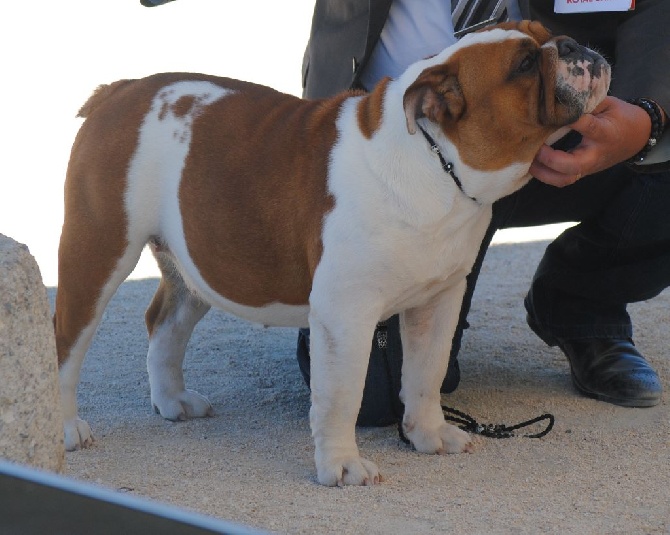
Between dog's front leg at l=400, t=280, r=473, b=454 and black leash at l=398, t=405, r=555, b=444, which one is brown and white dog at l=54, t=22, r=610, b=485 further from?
black leash at l=398, t=405, r=555, b=444

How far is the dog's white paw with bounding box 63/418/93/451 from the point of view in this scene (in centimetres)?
400

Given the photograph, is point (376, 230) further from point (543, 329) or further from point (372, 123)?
point (543, 329)

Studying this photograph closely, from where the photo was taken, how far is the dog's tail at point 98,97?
13.7ft

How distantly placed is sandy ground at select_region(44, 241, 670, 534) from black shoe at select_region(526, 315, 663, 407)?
0.05 metres

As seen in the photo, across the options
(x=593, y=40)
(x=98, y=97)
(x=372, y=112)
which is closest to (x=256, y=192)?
(x=372, y=112)

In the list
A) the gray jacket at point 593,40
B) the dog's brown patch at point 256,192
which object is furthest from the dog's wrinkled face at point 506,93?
the gray jacket at point 593,40

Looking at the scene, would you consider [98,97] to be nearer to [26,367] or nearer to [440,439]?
[26,367]

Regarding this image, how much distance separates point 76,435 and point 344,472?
1.00 m

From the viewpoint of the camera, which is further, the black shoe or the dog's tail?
the black shoe

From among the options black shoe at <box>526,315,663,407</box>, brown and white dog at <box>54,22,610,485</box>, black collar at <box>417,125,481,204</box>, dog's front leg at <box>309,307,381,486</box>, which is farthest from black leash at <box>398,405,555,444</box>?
black collar at <box>417,125,481,204</box>

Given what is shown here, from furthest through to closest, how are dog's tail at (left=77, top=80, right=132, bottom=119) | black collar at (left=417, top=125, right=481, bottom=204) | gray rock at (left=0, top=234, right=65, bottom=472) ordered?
1. dog's tail at (left=77, top=80, right=132, bottom=119)
2. black collar at (left=417, top=125, right=481, bottom=204)
3. gray rock at (left=0, top=234, right=65, bottom=472)

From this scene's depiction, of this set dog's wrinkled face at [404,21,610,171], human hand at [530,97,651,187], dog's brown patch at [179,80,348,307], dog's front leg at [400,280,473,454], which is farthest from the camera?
dog's front leg at [400,280,473,454]

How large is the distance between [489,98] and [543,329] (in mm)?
1891

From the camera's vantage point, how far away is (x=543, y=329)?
499cm
